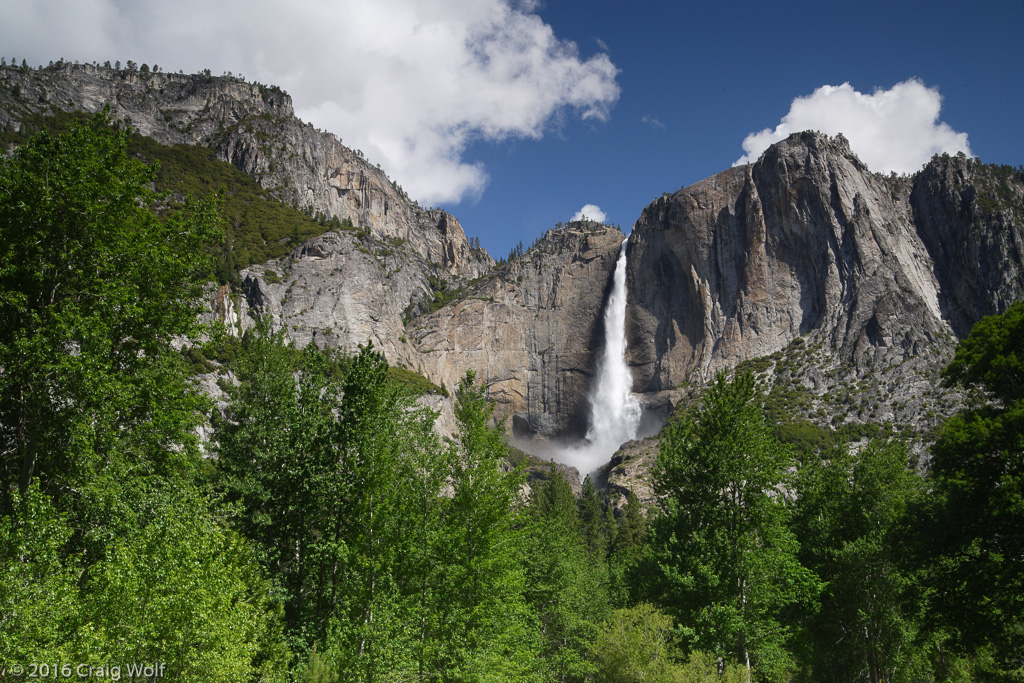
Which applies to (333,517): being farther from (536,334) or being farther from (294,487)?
(536,334)

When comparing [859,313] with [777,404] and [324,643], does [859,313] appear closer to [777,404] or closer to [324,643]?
[777,404]

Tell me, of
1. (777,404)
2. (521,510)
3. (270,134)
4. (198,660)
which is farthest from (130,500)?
(270,134)

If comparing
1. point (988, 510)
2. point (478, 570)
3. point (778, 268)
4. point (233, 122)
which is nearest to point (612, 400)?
point (778, 268)

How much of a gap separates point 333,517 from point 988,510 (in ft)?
57.9

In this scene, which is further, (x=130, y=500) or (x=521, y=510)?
(x=521, y=510)

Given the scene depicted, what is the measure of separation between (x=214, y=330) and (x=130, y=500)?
16.4 feet

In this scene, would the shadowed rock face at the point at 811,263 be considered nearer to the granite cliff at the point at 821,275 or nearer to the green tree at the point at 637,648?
the granite cliff at the point at 821,275

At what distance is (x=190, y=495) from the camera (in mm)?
14406

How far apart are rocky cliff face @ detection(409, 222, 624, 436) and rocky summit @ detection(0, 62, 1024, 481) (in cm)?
34

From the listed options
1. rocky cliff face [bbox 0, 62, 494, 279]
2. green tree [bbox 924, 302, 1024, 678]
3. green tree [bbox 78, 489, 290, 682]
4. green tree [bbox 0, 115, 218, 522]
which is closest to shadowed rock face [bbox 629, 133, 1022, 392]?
rocky cliff face [bbox 0, 62, 494, 279]

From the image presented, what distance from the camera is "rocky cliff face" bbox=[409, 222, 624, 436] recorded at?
12888cm

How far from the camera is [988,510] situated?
1480 cm

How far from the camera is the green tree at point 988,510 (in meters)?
14.5

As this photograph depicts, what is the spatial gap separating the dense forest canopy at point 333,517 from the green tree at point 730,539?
9 centimetres
